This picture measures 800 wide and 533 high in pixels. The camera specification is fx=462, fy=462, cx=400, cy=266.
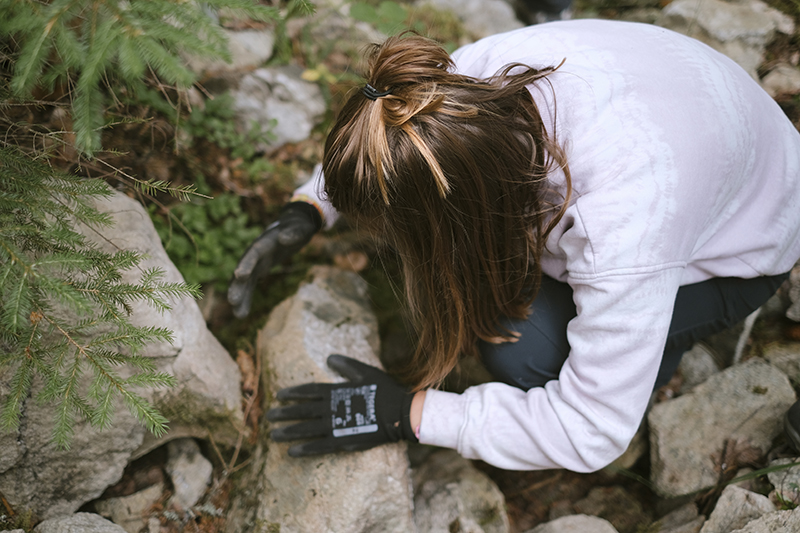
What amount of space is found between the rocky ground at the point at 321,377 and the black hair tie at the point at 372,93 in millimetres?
873

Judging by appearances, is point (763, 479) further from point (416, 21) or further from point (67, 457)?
point (416, 21)

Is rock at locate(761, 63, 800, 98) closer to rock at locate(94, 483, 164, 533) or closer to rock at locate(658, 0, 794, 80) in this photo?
rock at locate(658, 0, 794, 80)

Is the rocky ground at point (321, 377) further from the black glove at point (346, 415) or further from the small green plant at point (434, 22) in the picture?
the small green plant at point (434, 22)

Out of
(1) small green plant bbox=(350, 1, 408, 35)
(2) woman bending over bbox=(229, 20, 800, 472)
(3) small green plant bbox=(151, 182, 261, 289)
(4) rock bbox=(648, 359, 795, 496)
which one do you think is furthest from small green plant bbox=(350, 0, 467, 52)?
(4) rock bbox=(648, 359, 795, 496)

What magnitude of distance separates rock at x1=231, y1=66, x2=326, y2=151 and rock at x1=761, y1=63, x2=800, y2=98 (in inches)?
99.1

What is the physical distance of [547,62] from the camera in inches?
58.9

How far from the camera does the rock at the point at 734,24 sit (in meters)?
2.68

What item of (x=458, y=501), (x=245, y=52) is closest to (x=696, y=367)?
(x=458, y=501)

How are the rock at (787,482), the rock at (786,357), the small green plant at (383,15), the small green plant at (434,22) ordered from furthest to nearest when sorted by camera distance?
the small green plant at (434,22), the small green plant at (383,15), the rock at (786,357), the rock at (787,482)

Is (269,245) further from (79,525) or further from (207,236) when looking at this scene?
(79,525)

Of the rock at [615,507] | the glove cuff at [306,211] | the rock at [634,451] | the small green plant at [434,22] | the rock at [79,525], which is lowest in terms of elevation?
the rock at [615,507]

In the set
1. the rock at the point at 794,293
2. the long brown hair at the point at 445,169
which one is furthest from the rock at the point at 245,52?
the rock at the point at 794,293

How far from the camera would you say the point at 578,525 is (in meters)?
1.96

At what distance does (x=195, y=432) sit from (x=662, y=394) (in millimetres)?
2274
